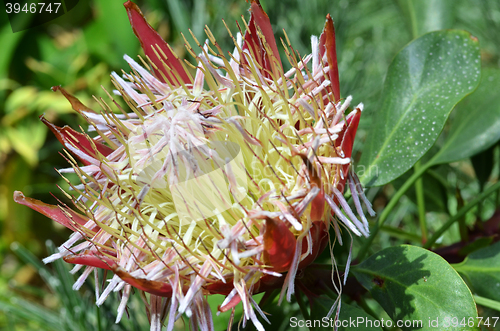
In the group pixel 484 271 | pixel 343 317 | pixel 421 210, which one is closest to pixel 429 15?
pixel 421 210

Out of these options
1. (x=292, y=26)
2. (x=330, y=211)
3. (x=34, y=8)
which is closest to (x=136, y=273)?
(x=330, y=211)

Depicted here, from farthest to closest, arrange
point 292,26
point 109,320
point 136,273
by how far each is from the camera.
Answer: point 292,26 → point 109,320 → point 136,273

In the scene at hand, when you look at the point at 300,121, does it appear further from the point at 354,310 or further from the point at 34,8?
the point at 34,8

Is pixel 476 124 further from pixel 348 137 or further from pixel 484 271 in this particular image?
pixel 348 137

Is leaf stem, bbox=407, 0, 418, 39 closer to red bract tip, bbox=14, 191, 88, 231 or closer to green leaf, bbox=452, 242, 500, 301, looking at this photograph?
green leaf, bbox=452, 242, 500, 301

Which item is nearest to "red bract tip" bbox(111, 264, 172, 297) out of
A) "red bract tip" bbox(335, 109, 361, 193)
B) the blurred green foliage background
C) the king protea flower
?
the king protea flower

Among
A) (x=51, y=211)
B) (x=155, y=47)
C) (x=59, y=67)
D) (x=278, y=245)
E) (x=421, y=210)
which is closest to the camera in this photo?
(x=278, y=245)

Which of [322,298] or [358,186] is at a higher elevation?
[358,186]

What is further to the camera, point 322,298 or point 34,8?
point 34,8
